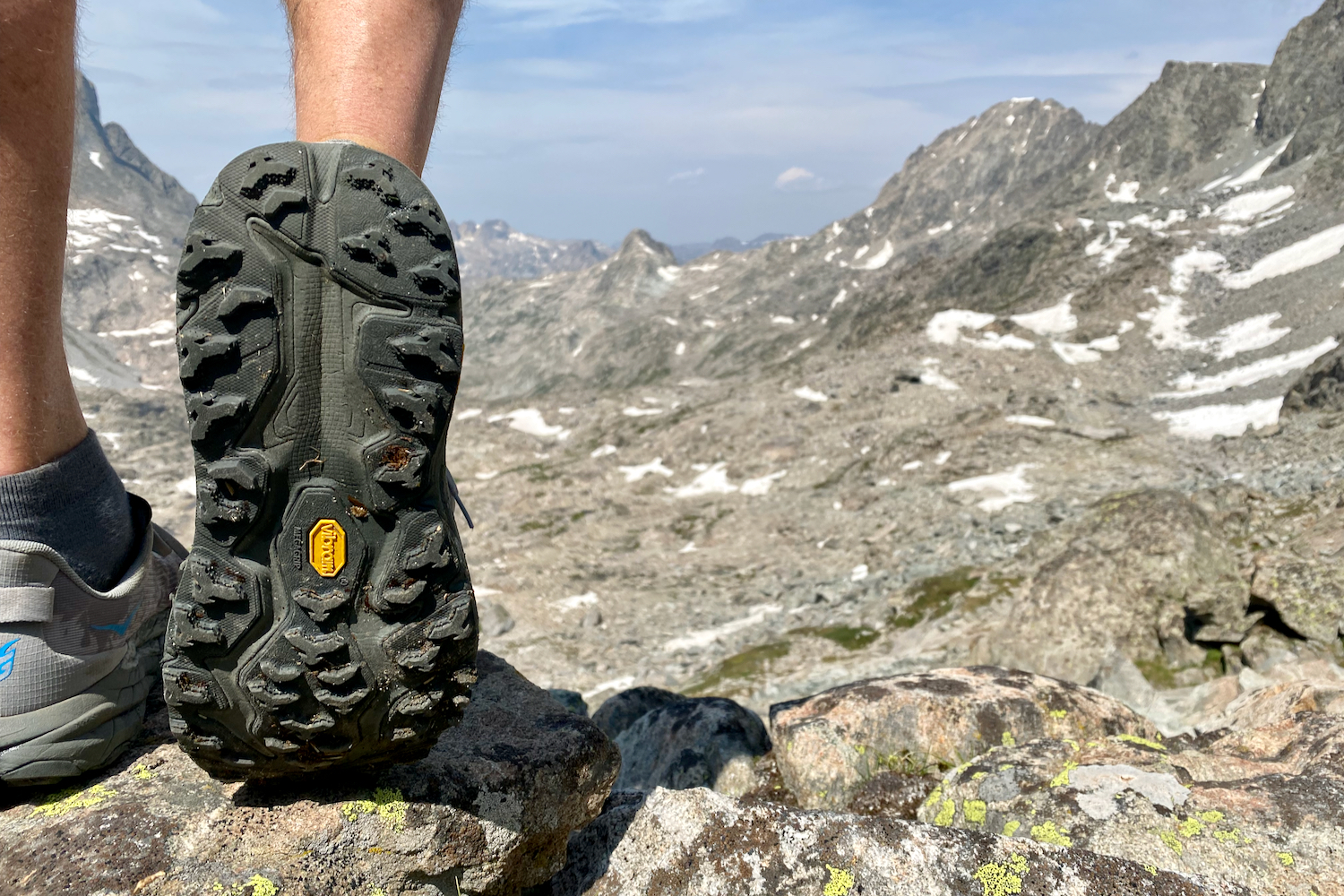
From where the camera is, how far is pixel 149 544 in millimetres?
4734

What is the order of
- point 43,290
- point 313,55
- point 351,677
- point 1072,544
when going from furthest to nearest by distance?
point 1072,544 < point 43,290 < point 313,55 < point 351,677

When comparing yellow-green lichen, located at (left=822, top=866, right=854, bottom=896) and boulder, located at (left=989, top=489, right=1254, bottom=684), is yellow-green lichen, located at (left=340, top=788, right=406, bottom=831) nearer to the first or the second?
yellow-green lichen, located at (left=822, top=866, right=854, bottom=896)

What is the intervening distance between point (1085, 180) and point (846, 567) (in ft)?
524

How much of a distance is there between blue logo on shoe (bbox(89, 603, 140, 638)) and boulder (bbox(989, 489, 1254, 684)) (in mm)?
14202

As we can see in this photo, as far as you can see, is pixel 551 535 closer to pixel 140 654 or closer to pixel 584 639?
pixel 584 639

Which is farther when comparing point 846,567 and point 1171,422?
point 1171,422

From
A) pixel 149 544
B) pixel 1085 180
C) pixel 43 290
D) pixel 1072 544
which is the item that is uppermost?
pixel 1085 180

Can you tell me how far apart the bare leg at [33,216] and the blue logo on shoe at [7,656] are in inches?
32.1

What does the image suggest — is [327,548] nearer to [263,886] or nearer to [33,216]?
[263,886]

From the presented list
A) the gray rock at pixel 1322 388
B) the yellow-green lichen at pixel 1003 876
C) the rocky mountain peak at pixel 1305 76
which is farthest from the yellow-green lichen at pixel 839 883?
the rocky mountain peak at pixel 1305 76


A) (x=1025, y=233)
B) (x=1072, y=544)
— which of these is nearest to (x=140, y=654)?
(x=1072, y=544)

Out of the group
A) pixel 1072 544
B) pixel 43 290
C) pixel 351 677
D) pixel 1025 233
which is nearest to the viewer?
pixel 351 677

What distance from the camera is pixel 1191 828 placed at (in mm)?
4660

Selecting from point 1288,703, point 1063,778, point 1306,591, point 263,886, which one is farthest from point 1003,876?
point 1306,591
